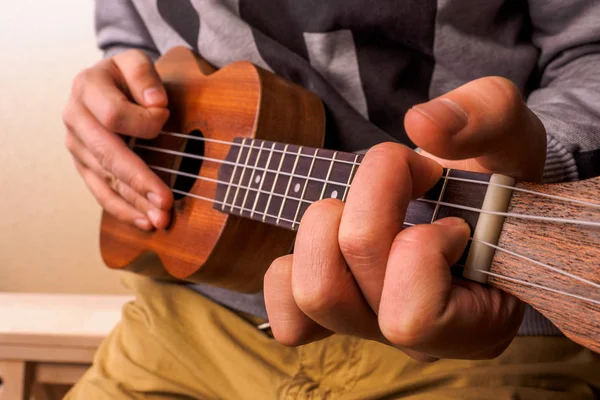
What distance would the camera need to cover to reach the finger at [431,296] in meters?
0.34

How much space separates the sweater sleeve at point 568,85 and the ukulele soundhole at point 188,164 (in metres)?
0.44

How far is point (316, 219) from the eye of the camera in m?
0.39

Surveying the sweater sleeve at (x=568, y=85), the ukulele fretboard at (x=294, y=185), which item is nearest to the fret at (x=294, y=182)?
the ukulele fretboard at (x=294, y=185)

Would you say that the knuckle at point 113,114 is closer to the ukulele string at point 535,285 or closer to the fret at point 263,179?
the fret at point 263,179

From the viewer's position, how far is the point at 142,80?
783 mm

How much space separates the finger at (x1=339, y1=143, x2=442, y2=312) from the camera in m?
0.36

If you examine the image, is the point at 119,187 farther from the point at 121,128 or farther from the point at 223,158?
the point at 223,158

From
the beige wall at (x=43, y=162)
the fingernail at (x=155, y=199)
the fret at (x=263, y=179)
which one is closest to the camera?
the fret at (x=263, y=179)

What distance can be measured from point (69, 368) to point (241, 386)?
0.42 metres

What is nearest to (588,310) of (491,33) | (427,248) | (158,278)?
(427,248)

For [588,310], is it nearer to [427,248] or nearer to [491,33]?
[427,248]

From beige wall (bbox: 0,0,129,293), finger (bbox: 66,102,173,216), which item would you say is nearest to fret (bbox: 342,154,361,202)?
finger (bbox: 66,102,173,216)

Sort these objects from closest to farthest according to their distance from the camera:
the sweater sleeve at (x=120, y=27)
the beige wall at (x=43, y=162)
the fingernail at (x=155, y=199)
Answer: the fingernail at (x=155, y=199), the sweater sleeve at (x=120, y=27), the beige wall at (x=43, y=162)

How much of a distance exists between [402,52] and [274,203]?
0.95ft
